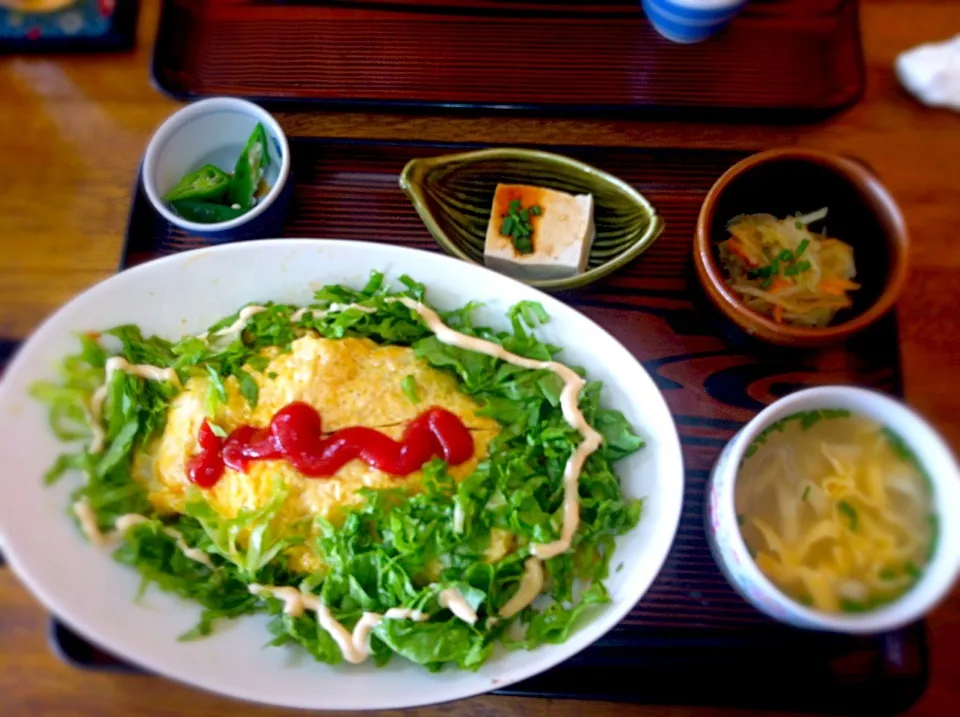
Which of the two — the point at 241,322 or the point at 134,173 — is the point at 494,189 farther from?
the point at 134,173

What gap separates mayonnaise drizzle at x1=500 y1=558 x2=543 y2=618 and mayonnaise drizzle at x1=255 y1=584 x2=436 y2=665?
16cm

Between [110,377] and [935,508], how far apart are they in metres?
1.51

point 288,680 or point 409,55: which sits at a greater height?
point 409,55

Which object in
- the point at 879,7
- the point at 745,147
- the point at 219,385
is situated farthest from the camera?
the point at 879,7

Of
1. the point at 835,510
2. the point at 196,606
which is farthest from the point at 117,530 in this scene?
the point at 835,510

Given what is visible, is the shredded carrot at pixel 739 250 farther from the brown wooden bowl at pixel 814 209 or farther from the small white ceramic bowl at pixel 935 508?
the small white ceramic bowl at pixel 935 508

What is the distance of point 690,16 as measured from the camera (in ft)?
5.73

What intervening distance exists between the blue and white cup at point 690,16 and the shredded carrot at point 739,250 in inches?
22.4

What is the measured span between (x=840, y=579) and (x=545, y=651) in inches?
20.4

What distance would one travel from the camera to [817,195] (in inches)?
62.1

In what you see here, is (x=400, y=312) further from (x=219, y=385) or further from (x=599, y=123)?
(x=599, y=123)

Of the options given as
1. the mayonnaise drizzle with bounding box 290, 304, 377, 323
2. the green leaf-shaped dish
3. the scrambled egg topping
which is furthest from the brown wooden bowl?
the mayonnaise drizzle with bounding box 290, 304, 377, 323

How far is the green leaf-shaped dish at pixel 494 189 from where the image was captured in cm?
160

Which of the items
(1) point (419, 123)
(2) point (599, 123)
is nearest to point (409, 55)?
(1) point (419, 123)
